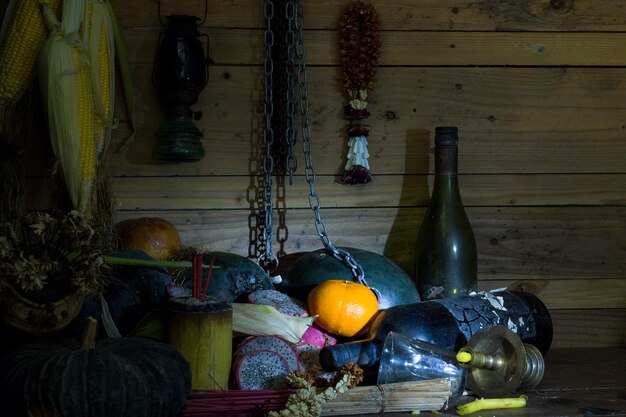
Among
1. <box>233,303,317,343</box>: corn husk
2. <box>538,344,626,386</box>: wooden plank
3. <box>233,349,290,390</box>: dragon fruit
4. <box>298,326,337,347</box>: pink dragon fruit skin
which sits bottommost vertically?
<box>538,344,626,386</box>: wooden plank

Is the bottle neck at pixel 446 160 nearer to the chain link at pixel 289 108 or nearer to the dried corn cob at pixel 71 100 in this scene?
the chain link at pixel 289 108

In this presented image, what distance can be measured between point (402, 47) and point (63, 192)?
77 centimetres

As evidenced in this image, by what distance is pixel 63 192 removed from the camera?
63.7 inches

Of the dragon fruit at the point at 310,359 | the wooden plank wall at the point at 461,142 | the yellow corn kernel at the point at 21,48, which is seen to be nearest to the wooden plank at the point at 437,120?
the wooden plank wall at the point at 461,142

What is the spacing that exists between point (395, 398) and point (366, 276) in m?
0.40

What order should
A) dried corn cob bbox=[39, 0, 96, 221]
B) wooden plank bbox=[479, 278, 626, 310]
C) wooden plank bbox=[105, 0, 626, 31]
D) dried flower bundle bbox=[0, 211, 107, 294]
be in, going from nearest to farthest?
dried flower bundle bbox=[0, 211, 107, 294], dried corn cob bbox=[39, 0, 96, 221], wooden plank bbox=[105, 0, 626, 31], wooden plank bbox=[479, 278, 626, 310]

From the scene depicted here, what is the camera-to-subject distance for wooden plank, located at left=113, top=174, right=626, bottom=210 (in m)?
1.77

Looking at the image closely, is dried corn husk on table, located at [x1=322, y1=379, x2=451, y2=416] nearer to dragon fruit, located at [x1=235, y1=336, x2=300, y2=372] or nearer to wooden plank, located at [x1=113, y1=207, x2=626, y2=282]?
dragon fruit, located at [x1=235, y1=336, x2=300, y2=372]

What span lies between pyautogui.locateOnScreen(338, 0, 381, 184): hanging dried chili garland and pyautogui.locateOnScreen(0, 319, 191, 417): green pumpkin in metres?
0.75

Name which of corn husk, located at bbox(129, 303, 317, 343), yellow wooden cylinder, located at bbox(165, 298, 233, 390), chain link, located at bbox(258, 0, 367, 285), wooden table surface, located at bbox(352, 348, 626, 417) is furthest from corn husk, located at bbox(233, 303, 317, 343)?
chain link, located at bbox(258, 0, 367, 285)

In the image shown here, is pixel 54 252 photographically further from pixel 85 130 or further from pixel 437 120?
pixel 437 120

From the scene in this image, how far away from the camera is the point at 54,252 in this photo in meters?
1.21

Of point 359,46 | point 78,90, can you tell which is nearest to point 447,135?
point 359,46

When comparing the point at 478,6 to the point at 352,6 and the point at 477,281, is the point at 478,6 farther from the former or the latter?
the point at 477,281
